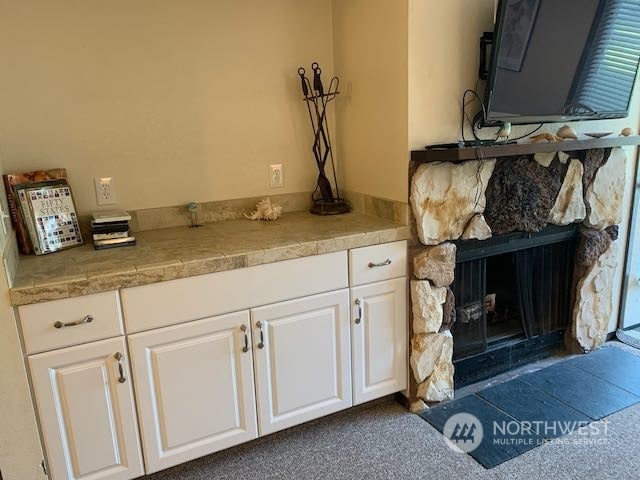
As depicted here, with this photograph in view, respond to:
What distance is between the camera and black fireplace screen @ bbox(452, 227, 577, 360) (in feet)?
7.82

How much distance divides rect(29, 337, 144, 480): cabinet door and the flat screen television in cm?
179

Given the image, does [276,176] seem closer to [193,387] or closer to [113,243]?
[113,243]

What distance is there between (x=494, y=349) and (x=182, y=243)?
5.47ft

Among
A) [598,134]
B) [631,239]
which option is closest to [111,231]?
[598,134]

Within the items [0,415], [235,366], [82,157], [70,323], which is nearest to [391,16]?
[82,157]

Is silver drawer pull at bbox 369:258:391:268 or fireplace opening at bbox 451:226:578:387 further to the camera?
fireplace opening at bbox 451:226:578:387

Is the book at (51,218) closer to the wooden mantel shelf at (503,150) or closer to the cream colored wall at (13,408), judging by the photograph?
the cream colored wall at (13,408)

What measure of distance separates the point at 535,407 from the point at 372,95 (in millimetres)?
1633

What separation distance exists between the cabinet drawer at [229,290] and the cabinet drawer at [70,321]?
50 mm

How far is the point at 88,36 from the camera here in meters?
1.99

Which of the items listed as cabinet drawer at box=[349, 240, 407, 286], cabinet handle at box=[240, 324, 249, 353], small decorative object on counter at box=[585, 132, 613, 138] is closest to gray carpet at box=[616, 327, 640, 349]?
small decorative object on counter at box=[585, 132, 613, 138]

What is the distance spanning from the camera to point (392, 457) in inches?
77.9

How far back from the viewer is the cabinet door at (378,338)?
2094 millimetres

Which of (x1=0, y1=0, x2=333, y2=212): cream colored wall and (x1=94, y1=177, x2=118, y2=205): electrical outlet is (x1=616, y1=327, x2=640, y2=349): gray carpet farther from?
(x1=94, y1=177, x2=118, y2=205): electrical outlet
